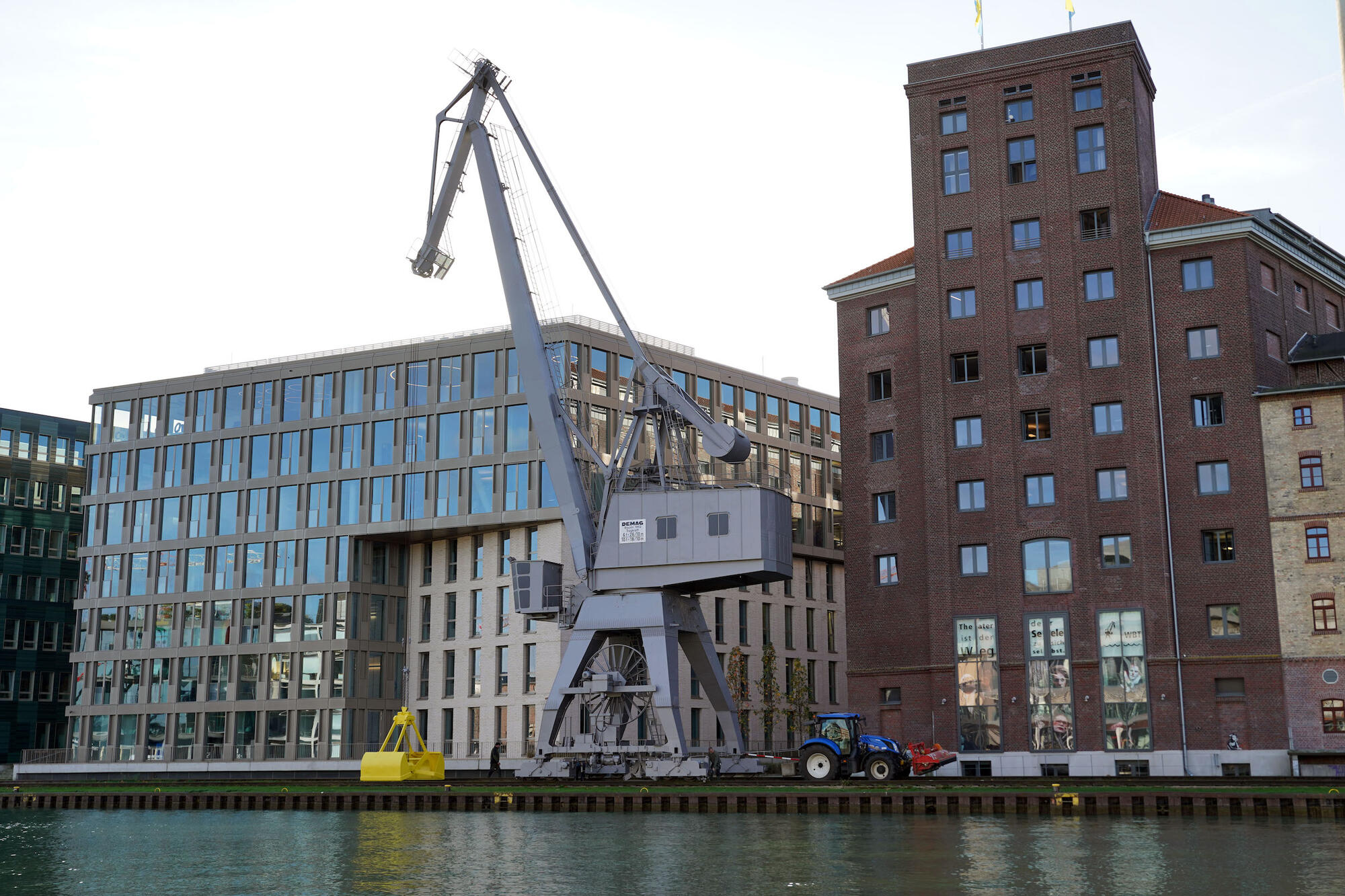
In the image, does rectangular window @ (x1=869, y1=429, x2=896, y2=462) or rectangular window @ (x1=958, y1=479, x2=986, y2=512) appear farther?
rectangular window @ (x1=869, y1=429, x2=896, y2=462)

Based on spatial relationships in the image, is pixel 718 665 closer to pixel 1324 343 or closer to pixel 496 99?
pixel 496 99

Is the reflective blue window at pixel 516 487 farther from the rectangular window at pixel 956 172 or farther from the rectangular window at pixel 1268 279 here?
the rectangular window at pixel 1268 279

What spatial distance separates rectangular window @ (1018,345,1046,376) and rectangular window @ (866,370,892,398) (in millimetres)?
5797

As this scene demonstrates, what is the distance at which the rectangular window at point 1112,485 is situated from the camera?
54019 millimetres

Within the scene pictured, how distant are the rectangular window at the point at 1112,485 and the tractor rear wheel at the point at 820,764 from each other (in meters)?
18.4

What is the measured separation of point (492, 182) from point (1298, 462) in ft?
102

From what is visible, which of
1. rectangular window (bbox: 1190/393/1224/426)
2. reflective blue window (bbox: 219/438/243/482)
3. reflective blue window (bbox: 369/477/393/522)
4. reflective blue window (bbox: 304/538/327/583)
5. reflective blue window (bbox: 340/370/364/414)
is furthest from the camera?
reflective blue window (bbox: 219/438/243/482)

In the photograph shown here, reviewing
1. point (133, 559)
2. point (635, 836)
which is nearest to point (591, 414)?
point (133, 559)

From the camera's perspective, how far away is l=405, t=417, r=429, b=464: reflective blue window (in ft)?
256

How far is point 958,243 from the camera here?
5850cm

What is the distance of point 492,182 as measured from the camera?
179 ft

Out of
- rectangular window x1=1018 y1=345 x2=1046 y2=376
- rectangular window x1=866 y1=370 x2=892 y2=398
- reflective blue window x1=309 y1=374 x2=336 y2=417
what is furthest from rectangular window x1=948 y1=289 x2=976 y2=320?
reflective blue window x1=309 y1=374 x2=336 y2=417

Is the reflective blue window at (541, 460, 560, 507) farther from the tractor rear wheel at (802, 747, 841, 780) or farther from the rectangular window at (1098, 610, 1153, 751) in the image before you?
the tractor rear wheel at (802, 747, 841, 780)

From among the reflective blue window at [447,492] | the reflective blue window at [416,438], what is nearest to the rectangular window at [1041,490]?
the reflective blue window at [447,492]
